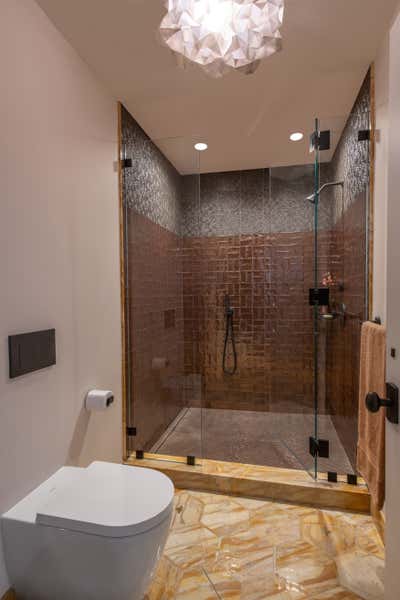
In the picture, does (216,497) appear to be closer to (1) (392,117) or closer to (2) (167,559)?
(2) (167,559)

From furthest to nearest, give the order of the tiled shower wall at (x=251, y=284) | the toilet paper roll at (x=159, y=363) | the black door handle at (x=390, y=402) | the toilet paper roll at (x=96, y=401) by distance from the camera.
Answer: the tiled shower wall at (x=251, y=284), the toilet paper roll at (x=159, y=363), the toilet paper roll at (x=96, y=401), the black door handle at (x=390, y=402)

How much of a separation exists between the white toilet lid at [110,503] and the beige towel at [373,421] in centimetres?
95

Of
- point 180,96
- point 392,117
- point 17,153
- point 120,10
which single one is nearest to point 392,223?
point 392,117

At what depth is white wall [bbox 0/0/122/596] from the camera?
1.27 m

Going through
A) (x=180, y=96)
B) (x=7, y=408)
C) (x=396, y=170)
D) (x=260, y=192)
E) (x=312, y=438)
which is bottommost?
(x=312, y=438)

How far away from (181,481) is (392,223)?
6.53ft

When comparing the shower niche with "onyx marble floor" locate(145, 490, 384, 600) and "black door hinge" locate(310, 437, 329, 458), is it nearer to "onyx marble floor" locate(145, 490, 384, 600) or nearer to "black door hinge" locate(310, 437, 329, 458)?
"black door hinge" locate(310, 437, 329, 458)

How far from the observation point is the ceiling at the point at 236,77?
1493mm

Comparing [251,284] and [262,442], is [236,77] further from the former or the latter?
[262,442]

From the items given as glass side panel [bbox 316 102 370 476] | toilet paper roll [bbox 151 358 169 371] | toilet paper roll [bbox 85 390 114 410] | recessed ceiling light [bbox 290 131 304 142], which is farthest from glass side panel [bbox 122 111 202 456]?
glass side panel [bbox 316 102 370 476]

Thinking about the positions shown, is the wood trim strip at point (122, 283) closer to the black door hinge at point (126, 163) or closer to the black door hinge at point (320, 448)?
the black door hinge at point (126, 163)

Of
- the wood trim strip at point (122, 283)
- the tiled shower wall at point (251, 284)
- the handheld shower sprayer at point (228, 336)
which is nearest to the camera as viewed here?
the wood trim strip at point (122, 283)

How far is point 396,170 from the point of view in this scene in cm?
97

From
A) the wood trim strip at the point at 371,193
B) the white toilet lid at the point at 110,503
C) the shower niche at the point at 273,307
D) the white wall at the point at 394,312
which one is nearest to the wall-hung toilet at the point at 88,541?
the white toilet lid at the point at 110,503
